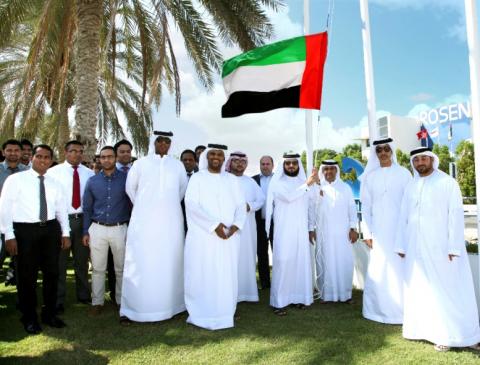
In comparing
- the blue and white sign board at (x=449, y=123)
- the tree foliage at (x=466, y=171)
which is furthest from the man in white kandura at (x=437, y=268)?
Answer: the blue and white sign board at (x=449, y=123)

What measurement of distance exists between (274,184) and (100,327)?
8.61 ft

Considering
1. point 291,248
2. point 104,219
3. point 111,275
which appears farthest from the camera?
point 111,275

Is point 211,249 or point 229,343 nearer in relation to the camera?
point 229,343

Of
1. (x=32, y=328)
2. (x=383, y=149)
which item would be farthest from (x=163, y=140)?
(x=383, y=149)

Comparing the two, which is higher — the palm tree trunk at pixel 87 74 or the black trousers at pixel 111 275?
the palm tree trunk at pixel 87 74

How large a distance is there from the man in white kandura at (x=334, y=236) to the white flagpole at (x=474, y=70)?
72.4 inches

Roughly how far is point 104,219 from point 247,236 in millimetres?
1950

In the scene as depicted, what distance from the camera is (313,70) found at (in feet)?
19.4

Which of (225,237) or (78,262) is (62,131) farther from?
(225,237)

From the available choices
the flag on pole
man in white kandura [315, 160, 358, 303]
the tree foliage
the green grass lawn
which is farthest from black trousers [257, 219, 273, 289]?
the flag on pole

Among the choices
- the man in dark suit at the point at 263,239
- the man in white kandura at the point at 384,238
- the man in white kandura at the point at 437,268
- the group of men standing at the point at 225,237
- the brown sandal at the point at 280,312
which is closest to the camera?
the man in white kandura at the point at 437,268

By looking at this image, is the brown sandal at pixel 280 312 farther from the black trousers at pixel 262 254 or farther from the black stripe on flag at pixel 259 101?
the black stripe on flag at pixel 259 101

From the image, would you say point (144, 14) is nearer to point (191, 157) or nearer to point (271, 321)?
point (191, 157)

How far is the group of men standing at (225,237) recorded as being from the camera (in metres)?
4.40
